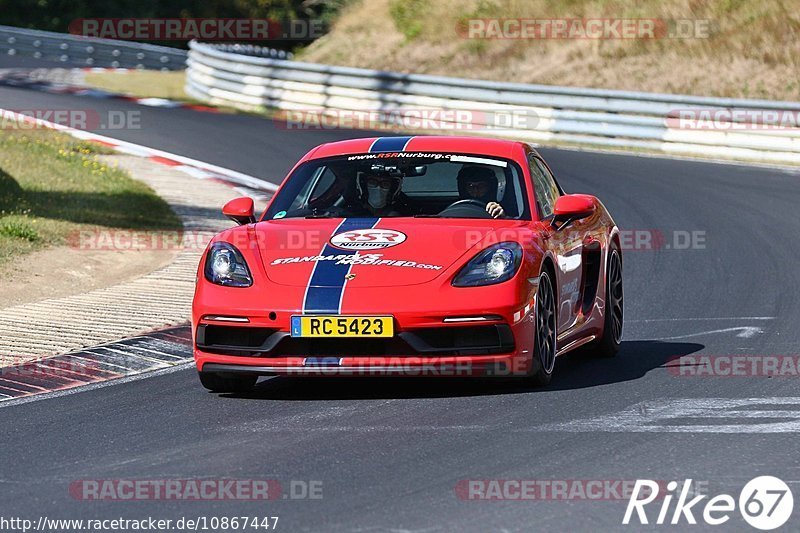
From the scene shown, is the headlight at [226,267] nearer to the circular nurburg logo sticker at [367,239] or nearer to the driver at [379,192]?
the circular nurburg logo sticker at [367,239]

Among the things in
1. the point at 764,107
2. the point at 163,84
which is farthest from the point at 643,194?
the point at 163,84

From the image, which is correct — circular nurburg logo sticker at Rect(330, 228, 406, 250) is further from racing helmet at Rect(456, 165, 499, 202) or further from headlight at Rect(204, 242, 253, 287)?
racing helmet at Rect(456, 165, 499, 202)

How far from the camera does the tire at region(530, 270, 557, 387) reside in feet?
25.0

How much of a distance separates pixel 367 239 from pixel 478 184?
39.6 inches

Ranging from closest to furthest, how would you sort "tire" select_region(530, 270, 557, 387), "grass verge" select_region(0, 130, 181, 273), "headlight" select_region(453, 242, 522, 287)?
"headlight" select_region(453, 242, 522, 287), "tire" select_region(530, 270, 557, 387), "grass verge" select_region(0, 130, 181, 273)

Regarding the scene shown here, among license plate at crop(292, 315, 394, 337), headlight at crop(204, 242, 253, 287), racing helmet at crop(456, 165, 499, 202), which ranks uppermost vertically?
racing helmet at crop(456, 165, 499, 202)

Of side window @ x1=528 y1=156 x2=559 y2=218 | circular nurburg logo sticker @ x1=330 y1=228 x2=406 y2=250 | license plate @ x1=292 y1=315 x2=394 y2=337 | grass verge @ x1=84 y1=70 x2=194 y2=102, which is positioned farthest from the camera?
grass verge @ x1=84 y1=70 x2=194 y2=102

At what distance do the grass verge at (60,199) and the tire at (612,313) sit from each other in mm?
5038

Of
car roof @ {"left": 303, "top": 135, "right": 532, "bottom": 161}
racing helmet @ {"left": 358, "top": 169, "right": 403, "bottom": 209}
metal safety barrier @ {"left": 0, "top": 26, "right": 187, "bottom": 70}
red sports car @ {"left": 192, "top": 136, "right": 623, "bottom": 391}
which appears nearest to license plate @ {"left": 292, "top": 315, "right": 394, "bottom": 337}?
red sports car @ {"left": 192, "top": 136, "right": 623, "bottom": 391}

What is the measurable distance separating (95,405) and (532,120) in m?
17.4

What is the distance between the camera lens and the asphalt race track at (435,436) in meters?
5.32

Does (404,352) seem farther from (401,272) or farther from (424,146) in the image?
(424,146)

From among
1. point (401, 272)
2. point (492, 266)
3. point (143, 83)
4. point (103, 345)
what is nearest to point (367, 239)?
point (401, 272)

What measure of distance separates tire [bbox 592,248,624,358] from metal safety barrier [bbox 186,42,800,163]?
1227 centimetres
